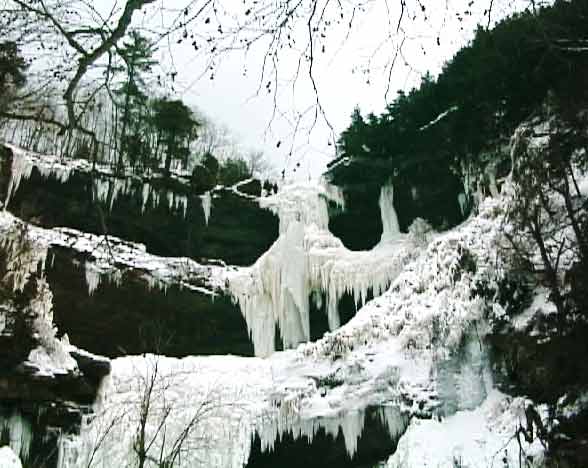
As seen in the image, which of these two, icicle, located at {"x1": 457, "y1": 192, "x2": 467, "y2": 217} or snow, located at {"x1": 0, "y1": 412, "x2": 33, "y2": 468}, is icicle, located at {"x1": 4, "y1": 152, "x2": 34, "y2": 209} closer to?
snow, located at {"x1": 0, "y1": 412, "x2": 33, "y2": 468}

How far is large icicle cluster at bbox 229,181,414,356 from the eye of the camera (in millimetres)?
17016

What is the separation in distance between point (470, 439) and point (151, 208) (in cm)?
1145

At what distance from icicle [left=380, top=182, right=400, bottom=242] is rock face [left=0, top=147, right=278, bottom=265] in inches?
135

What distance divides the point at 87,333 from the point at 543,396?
12.9 m

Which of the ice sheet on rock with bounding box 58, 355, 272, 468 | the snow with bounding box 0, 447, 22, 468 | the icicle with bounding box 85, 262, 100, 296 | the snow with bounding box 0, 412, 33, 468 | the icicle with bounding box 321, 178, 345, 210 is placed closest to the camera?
the snow with bounding box 0, 447, 22, 468

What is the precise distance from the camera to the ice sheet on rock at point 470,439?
10102 millimetres

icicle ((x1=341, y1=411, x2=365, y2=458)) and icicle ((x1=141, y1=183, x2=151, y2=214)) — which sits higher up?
icicle ((x1=141, y1=183, x2=151, y2=214))

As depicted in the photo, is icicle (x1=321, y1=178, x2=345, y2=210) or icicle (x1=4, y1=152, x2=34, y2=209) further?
icicle (x1=321, y1=178, x2=345, y2=210)

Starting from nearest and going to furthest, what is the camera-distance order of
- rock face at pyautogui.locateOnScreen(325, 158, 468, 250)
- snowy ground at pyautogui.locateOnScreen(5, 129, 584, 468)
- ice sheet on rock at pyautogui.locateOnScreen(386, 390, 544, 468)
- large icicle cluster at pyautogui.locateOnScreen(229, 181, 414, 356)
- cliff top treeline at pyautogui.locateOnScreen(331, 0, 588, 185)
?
ice sheet on rock at pyautogui.locateOnScreen(386, 390, 544, 468)
snowy ground at pyautogui.locateOnScreen(5, 129, 584, 468)
cliff top treeline at pyautogui.locateOnScreen(331, 0, 588, 185)
large icicle cluster at pyautogui.locateOnScreen(229, 181, 414, 356)
rock face at pyautogui.locateOnScreen(325, 158, 468, 250)

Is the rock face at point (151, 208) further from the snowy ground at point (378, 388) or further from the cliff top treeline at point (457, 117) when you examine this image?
the cliff top treeline at point (457, 117)

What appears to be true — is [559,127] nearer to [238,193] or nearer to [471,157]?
[471,157]

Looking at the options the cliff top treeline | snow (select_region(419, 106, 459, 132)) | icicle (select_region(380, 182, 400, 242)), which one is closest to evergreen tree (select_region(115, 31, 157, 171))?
the cliff top treeline

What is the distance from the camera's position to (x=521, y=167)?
490 inches

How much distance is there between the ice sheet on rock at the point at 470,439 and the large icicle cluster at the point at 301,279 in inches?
216
